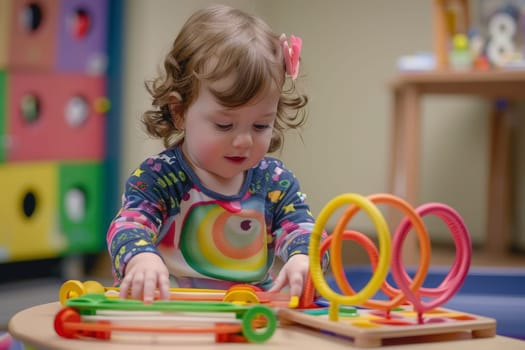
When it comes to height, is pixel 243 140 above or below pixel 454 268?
above

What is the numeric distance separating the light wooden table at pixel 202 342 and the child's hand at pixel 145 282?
0.25 ft

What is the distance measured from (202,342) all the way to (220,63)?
1.32 feet

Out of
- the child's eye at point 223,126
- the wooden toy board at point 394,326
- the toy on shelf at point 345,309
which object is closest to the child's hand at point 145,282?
the toy on shelf at point 345,309

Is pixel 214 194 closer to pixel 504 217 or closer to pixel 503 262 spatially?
pixel 503 262

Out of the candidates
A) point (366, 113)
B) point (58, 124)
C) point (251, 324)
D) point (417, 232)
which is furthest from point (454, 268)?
point (366, 113)

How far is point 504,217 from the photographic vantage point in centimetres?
322

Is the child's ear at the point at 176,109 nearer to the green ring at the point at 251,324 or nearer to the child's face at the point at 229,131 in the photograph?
the child's face at the point at 229,131

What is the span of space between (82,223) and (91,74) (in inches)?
18.6

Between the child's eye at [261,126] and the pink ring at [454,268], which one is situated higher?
the child's eye at [261,126]

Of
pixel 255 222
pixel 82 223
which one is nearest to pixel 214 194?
pixel 255 222

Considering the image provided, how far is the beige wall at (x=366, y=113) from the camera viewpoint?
343cm

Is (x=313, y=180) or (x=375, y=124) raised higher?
(x=375, y=124)

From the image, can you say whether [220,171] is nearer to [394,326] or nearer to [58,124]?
[394,326]

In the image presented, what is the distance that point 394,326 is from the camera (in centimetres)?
81
